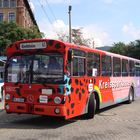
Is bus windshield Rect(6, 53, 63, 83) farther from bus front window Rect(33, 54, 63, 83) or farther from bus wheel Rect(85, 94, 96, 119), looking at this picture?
bus wheel Rect(85, 94, 96, 119)

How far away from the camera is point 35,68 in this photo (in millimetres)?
12820

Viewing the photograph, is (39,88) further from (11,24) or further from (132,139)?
(11,24)

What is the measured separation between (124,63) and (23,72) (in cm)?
771

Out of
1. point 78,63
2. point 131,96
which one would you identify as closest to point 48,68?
point 78,63

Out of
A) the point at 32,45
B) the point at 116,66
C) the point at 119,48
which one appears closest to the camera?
the point at 32,45

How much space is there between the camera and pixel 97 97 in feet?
50.3

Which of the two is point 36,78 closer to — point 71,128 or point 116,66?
point 71,128

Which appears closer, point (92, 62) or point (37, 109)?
point (37, 109)

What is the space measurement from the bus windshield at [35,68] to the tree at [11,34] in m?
41.4

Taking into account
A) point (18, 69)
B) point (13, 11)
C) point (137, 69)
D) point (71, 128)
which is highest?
point (13, 11)

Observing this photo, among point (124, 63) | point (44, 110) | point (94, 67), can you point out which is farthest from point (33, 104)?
point (124, 63)

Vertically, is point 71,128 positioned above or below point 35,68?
below

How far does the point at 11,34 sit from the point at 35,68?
43.7 meters

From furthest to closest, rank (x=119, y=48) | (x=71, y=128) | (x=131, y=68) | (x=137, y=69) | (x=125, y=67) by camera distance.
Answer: (x=119, y=48) < (x=137, y=69) < (x=131, y=68) < (x=125, y=67) < (x=71, y=128)
